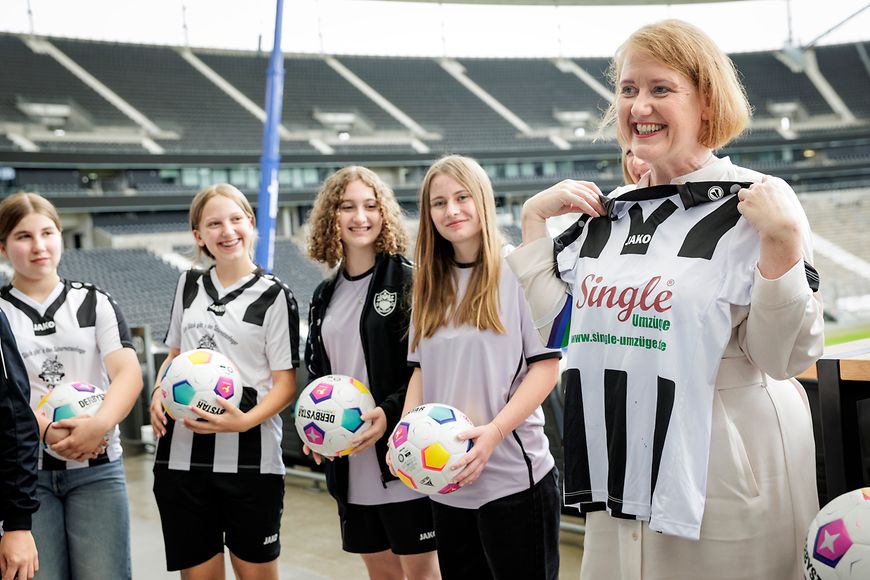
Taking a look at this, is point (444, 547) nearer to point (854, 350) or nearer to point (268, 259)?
point (854, 350)

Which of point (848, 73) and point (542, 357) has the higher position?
point (848, 73)

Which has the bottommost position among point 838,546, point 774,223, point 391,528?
point 391,528

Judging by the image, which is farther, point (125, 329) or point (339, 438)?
point (125, 329)

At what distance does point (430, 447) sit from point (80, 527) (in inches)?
45.0

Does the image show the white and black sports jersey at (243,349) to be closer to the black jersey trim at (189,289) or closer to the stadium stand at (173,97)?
the black jersey trim at (189,289)

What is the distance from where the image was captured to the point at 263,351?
8.34 ft

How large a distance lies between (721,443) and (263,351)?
1.69m

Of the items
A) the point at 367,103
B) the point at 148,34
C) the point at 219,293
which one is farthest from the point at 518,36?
the point at 219,293

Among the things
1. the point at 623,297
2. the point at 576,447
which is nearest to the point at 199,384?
the point at 576,447

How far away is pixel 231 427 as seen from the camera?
2.38 m

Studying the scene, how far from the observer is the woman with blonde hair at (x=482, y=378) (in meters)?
1.97

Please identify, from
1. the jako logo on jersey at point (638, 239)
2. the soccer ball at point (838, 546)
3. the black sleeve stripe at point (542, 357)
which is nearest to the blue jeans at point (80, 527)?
the black sleeve stripe at point (542, 357)

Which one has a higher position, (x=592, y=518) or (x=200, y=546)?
(x=592, y=518)

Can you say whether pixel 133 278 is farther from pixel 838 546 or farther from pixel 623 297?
pixel 838 546
